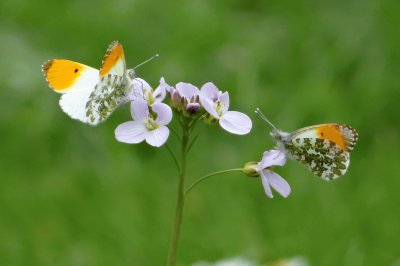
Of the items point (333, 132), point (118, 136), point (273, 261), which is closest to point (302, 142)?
point (333, 132)

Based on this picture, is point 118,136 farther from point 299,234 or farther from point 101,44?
point 101,44

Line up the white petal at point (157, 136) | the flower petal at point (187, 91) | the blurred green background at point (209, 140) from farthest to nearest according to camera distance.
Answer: the blurred green background at point (209, 140) → the flower petal at point (187, 91) → the white petal at point (157, 136)

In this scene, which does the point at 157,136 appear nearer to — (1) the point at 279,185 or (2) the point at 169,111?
(2) the point at 169,111

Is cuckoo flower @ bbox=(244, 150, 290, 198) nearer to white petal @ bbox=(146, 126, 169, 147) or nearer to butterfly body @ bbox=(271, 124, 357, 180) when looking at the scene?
butterfly body @ bbox=(271, 124, 357, 180)

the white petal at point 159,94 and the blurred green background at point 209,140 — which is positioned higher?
the white petal at point 159,94

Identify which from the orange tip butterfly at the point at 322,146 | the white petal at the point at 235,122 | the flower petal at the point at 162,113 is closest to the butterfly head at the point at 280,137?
the orange tip butterfly at the point at 322,146

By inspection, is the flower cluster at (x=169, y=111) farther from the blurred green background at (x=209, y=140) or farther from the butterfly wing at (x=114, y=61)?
the blurred green background at (x=209, y=140)
